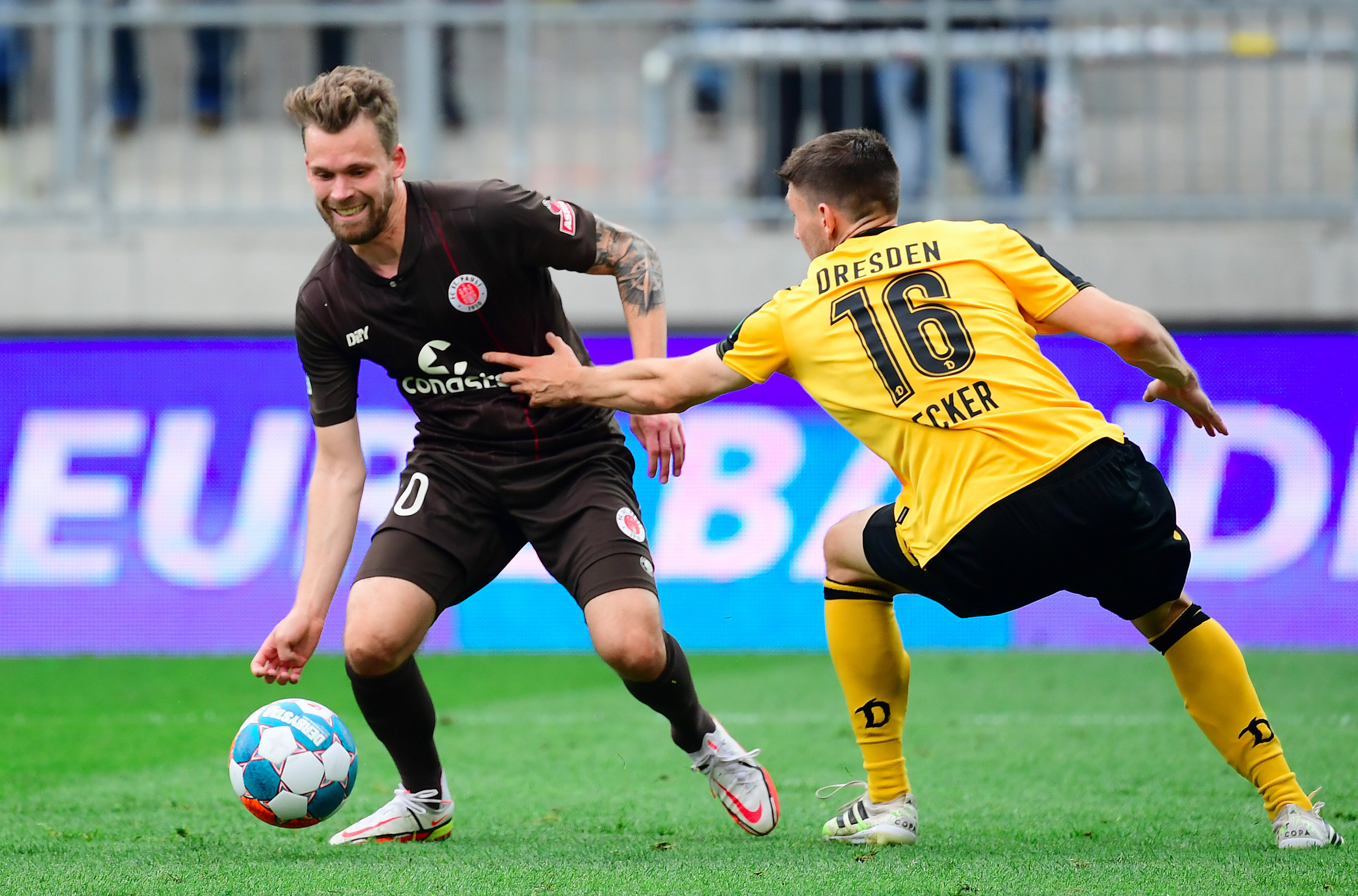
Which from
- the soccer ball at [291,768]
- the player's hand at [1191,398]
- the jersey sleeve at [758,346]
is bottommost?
the soccer ball at [291,768]

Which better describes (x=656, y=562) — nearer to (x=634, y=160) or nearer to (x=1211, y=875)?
(x=634, y=160)

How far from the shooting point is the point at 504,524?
4.79 metres

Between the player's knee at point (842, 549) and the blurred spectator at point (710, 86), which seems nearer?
the player's knee at point (842, 549)

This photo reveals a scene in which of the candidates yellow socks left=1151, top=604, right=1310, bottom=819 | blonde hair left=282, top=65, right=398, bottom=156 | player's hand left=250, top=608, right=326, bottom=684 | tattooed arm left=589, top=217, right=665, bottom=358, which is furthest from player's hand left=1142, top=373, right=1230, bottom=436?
player's hand left=250, top=608, right=326, bottom=684

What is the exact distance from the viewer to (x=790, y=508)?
911 cm

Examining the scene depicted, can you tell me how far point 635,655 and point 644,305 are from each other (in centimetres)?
108

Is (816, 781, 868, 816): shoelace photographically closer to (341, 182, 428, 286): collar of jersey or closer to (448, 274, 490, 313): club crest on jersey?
(448, 274, 490, 313): club crest on jersey

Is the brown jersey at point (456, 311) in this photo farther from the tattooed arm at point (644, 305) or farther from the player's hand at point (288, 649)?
the player's hand at point (288, 649)

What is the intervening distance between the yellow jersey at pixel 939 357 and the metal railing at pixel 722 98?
590 cm

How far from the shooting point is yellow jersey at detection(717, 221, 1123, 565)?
4105 millimetres

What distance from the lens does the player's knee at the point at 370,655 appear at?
4.43 m

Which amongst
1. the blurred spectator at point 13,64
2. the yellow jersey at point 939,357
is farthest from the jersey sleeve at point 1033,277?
the blurred spectator at point 13,64

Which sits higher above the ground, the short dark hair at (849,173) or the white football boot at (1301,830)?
the short dark hair at (849,173)

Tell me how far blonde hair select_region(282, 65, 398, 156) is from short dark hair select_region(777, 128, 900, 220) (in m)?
1.13
